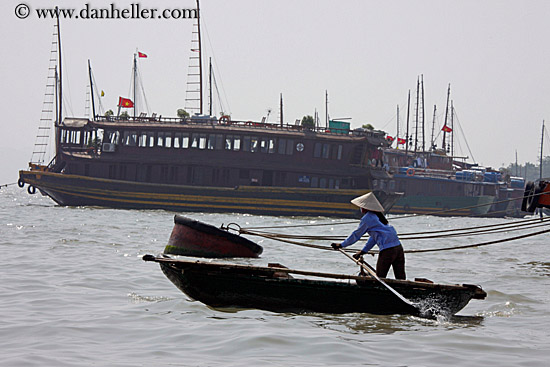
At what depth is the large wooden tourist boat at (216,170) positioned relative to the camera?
35219 millimetres

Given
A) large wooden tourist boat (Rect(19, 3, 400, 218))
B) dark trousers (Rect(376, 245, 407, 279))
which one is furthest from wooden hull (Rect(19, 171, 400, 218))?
dark trousers (Rect(376, 245, 407, 279))

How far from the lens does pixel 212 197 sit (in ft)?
115

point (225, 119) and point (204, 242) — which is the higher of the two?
point (225, 119)

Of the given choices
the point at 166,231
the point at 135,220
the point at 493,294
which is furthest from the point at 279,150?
the point at 493,294

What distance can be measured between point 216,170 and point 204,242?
20245mm

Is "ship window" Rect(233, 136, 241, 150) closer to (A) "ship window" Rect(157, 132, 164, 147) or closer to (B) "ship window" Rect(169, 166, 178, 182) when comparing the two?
(B) "ship window" Rect(169, 166, 178, 182)

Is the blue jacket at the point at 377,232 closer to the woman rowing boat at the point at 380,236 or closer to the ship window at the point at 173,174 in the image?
the woman rowing boat at the point at 380,236

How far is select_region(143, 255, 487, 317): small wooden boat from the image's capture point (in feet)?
28.5

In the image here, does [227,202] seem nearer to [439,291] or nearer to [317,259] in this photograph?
[317,259]

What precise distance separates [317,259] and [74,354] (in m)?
11.1

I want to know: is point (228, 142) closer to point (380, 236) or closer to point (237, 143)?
point (237, 143)

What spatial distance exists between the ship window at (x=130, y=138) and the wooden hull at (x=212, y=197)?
2.47 metres

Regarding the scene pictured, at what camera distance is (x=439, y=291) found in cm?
870

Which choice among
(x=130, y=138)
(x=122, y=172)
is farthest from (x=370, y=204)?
(x=130, y=138)
